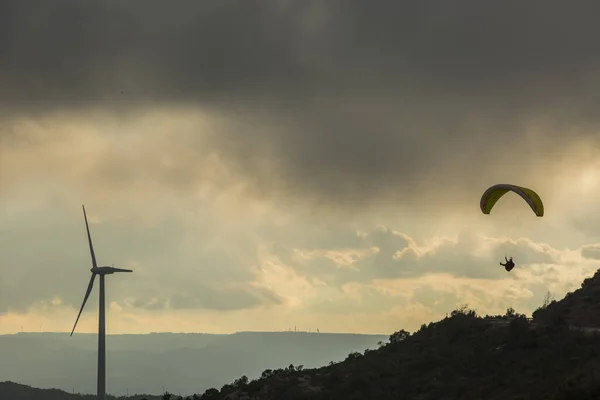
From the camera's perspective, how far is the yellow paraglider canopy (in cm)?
8194

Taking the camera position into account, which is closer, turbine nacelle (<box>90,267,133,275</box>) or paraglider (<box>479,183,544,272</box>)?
paraglider (<box>479,183,544,272</box>)

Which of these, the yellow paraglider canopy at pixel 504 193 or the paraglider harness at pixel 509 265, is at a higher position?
the yellow paraglider canopy at pixel 504 193

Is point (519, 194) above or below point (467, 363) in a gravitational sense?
above

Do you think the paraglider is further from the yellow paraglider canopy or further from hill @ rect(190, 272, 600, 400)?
hill @ rect(190, 272, 600, 400)

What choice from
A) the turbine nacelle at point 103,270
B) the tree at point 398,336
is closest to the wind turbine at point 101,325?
the turbine nacelle at point 103,270

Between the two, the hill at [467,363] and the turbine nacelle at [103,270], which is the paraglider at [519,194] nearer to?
the hill at [467,363]

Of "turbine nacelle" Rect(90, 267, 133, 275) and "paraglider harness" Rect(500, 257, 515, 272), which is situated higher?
"turbine nacelle" Rect(90, 267, 133, 275)

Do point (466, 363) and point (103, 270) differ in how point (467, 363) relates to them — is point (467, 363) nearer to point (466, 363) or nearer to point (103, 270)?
point (466, 363)

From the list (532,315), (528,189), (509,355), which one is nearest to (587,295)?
(532,315)

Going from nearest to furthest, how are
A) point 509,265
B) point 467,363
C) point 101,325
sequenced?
1. point 509,265
2. point 467,363
3. point 101,325

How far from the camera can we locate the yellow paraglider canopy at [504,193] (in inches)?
3226

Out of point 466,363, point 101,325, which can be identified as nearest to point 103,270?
point 101,325

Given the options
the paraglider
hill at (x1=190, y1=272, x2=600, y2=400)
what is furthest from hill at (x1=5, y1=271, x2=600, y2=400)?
the paraglider

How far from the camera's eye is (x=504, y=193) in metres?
91.8
